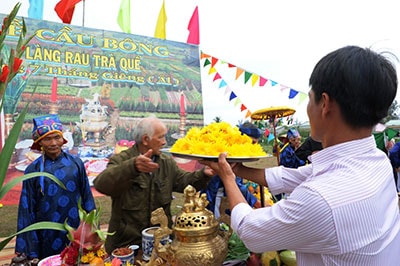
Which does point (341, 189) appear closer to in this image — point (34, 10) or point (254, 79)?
point (254, 79)

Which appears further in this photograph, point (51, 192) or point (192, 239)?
point (51, 192)

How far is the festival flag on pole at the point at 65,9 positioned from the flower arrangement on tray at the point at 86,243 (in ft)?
21.7

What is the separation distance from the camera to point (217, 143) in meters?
1.41

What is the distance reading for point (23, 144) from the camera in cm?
748

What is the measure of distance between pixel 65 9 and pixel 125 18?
2216 mm

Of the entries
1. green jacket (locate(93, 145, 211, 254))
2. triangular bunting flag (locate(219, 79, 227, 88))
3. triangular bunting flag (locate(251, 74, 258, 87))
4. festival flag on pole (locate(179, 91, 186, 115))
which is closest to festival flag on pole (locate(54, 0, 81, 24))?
festival flag on pole (locate(179, 91, 186, 115))

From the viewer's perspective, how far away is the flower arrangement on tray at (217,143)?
4.58 feet

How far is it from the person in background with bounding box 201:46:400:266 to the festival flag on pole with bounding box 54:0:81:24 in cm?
698

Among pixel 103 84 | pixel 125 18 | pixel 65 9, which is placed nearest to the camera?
pixel 65 9

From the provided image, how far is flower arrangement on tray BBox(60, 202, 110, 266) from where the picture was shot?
120cm


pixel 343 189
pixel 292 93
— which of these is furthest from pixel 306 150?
pixel 292 93

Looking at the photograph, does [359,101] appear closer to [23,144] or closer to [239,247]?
[239,247]

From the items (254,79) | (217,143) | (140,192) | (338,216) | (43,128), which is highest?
(254,79)

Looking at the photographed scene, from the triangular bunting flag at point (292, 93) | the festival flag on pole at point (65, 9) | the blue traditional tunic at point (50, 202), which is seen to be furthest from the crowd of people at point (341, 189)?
the triangular bunting flag at point (292, 93)
